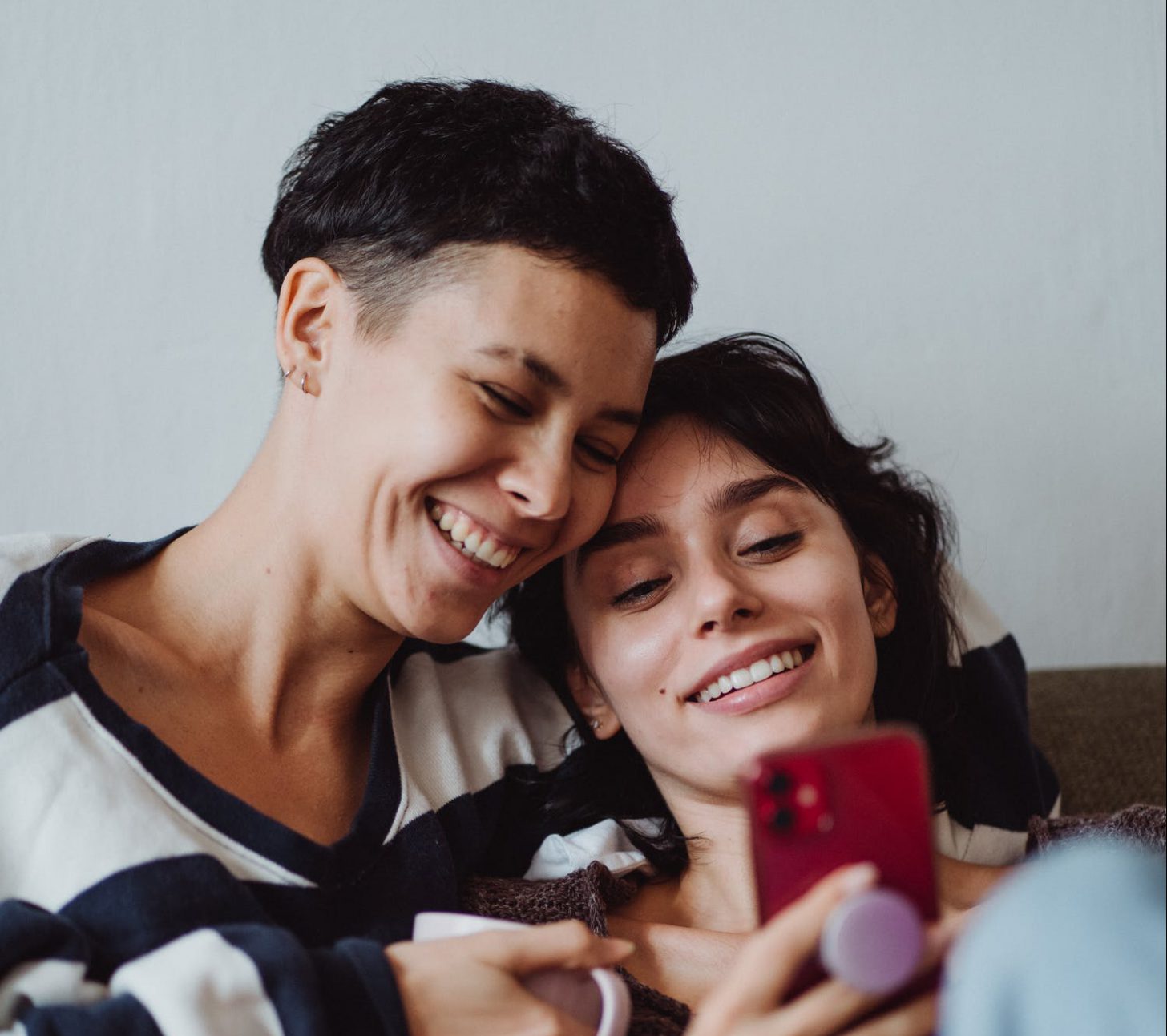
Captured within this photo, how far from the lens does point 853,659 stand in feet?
3.72

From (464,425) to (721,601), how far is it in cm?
29

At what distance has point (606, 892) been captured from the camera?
45.9 inches

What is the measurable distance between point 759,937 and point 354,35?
1187 millimetres

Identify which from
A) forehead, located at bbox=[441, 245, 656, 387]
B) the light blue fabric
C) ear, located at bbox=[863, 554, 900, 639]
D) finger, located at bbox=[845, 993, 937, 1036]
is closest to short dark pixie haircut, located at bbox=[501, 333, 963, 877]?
ear, located at bbox=[863, 554, 900, 639]

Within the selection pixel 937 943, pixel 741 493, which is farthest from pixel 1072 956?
pixel 741 493

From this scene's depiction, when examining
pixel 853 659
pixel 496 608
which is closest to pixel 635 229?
pixel 853 659

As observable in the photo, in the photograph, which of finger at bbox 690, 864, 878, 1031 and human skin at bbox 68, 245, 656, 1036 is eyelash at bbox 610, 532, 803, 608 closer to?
human skin at bbox 68, 245, 656, 1036

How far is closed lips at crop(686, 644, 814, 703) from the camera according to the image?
1.09 metres

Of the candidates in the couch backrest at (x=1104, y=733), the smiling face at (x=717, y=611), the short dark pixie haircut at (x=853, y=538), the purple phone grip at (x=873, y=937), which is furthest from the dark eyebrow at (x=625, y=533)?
the couch backrest at (x=1104, y=733)

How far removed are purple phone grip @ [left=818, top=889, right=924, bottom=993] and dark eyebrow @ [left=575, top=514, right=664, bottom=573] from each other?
537mm

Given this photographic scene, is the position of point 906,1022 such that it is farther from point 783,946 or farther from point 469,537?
point 469,537

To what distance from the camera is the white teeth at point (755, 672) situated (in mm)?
1092

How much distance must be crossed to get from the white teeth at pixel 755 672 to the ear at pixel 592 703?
0.19 m

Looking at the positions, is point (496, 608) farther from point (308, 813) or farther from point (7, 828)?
point (7, 828)
